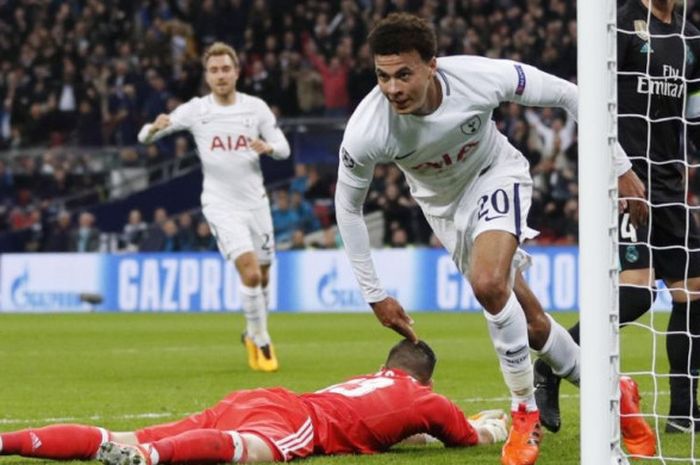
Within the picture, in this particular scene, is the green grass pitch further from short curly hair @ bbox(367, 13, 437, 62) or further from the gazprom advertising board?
short curly hair @ bbox(367, 13, 437, 62)

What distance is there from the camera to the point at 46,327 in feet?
56.3

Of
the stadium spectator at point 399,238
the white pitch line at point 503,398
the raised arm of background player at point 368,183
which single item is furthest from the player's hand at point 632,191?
the stadium spectator at point 399,238

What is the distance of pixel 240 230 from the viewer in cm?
1188

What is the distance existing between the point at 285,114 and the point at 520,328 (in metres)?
18.4

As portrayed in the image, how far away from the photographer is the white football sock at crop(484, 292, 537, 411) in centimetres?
598

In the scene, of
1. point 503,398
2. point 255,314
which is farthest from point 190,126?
point 503,398

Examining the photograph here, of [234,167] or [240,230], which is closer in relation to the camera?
[240,230]

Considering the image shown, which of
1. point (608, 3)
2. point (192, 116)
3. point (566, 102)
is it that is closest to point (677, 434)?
point (566, 102)

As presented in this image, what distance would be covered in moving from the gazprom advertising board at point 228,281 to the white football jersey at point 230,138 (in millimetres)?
7026

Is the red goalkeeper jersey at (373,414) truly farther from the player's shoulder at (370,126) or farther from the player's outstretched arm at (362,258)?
the player's shoulder at (370,126)

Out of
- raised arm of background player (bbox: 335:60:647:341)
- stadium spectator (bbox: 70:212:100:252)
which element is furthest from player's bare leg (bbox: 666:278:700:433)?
stadium spectator (bbox: 70:212:100:252)

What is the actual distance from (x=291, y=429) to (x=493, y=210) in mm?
1350

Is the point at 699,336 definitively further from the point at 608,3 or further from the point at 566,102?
the point at 608,3

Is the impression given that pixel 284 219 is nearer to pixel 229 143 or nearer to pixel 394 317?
pixel 229 143
